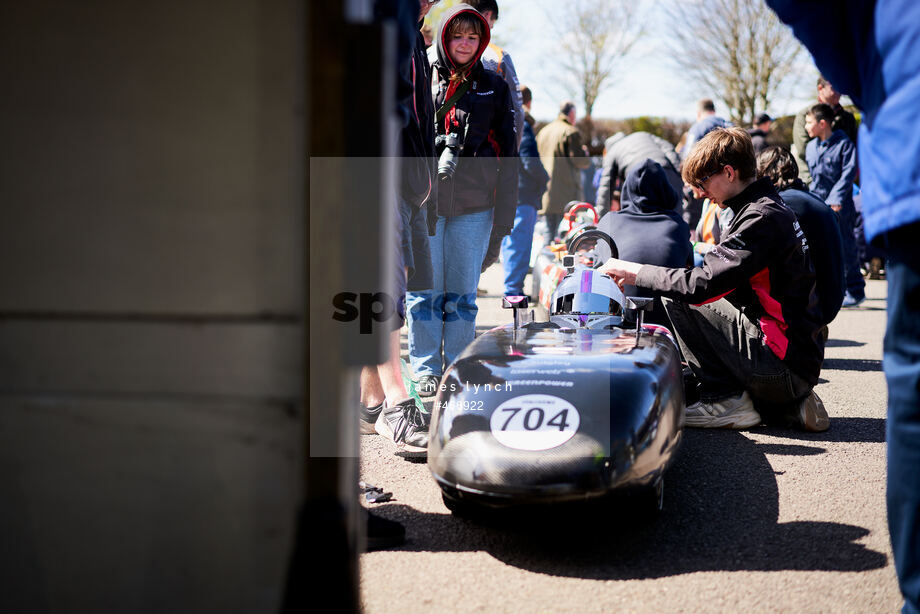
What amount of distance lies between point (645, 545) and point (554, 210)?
6.71 meters

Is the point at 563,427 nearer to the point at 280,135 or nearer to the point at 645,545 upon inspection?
the point at 645,545

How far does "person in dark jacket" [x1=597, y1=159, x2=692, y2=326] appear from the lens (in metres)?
4.54

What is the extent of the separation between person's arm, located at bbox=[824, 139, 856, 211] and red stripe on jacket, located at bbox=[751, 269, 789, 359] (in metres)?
4.91

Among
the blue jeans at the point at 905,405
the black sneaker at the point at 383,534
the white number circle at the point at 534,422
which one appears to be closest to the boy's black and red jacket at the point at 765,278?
the white number circle at the point at 534,422

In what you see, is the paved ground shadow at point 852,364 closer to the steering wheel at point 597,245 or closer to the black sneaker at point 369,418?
the steering wheel at point 597,245

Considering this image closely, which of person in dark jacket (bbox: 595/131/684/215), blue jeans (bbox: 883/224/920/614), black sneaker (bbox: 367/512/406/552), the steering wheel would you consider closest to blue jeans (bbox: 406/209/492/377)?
the steering wheel

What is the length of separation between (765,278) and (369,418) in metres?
1.99

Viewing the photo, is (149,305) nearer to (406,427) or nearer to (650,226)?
(406,427)

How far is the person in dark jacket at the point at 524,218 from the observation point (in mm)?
6926

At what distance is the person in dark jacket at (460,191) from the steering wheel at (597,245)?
1.75ft

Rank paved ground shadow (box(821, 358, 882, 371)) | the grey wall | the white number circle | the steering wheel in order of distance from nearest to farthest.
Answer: the grey wall → the white number circle → the steering wheel → paved ground shadow (box(821, 358, 882, 371))

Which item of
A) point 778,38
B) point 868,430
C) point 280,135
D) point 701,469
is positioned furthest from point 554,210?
point 778,38

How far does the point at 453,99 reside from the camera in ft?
13.9

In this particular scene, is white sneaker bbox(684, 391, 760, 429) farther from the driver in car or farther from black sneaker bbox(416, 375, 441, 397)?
black sneaker bbox(416, 375, 441, 397)
